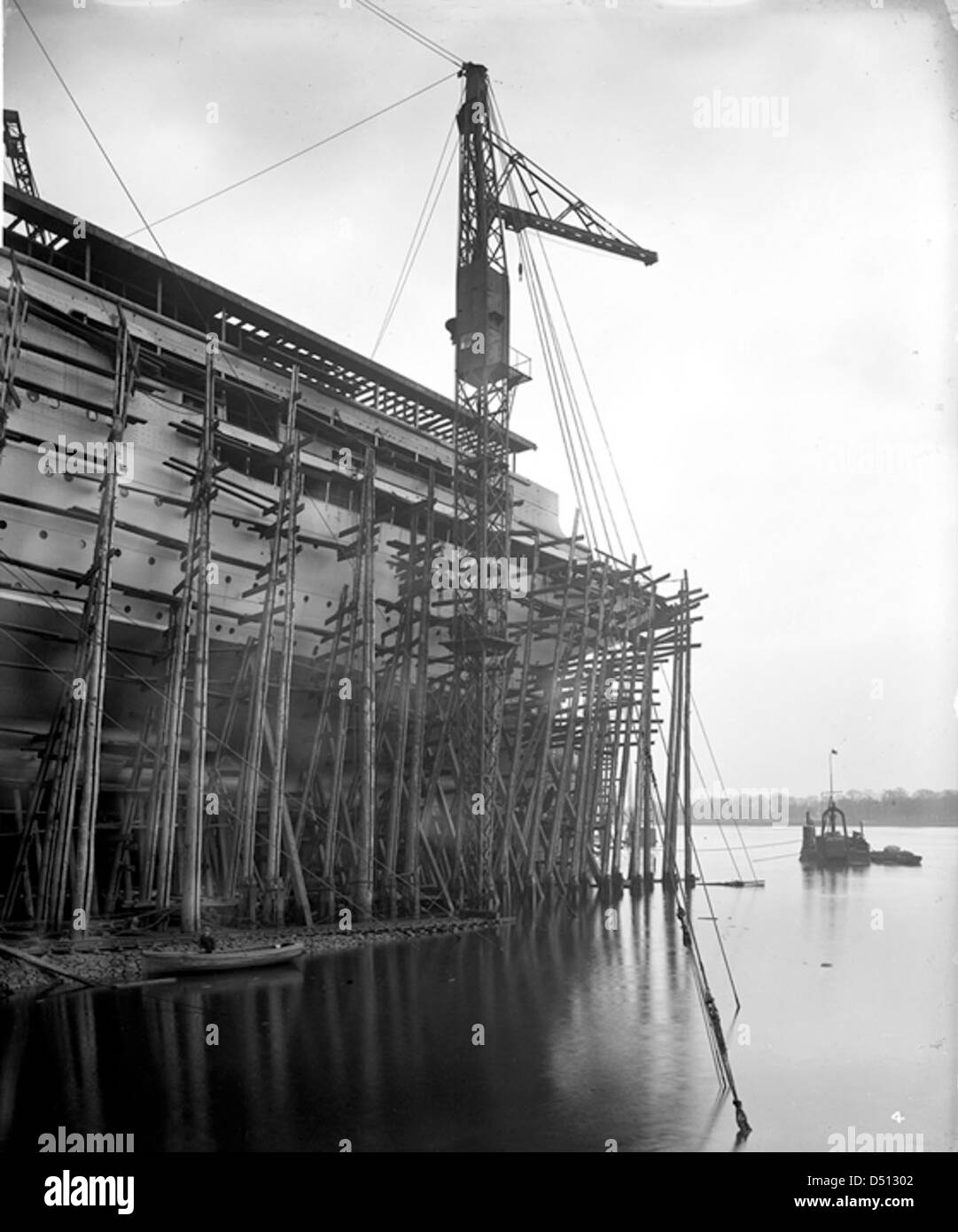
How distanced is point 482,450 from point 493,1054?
58.3ft

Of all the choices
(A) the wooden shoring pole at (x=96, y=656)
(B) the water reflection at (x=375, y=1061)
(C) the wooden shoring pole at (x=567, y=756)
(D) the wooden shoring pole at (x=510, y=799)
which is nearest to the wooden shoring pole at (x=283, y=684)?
(B) the water reflection at (x=375, y=1061)

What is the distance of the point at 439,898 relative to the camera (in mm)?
25875

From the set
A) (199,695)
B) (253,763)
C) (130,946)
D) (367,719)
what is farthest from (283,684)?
(130,946)

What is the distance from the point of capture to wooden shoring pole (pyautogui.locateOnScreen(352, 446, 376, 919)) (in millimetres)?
22094

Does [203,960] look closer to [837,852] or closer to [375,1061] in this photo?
[375,1061]

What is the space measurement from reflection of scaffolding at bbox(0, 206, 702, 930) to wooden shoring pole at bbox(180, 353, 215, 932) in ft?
0.16

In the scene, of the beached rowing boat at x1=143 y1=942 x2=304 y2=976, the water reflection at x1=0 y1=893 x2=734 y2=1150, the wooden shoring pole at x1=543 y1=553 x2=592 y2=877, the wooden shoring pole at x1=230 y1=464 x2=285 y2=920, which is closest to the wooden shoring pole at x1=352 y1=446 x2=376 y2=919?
the wooden shoring pole at x1=230 y1=464 x2=285 y2=920

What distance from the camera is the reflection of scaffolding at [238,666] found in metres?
19.5

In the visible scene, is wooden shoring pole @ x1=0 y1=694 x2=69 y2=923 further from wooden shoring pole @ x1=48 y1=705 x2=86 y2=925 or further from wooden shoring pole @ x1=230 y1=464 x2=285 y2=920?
wooden shoring pole @ x1=230 y1=464 x2=285 y2=920

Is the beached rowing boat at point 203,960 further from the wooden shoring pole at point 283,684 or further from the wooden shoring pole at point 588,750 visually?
the wooden shoring pole at point 588,750

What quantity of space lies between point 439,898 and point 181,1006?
1196 centimetres

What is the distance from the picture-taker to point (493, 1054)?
12828 mm

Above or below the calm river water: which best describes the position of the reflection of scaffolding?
above
